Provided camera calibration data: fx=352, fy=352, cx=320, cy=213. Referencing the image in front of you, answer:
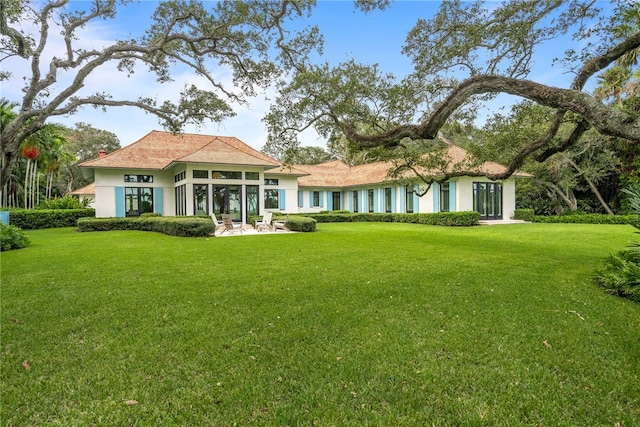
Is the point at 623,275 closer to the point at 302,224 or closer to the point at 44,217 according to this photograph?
the point at 302,224

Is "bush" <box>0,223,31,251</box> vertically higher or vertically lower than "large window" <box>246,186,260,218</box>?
lower

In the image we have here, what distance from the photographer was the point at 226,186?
20750 millimetres

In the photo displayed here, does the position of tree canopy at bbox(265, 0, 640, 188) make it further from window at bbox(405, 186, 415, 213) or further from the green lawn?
window at bbox(405, 186, 415, 213)

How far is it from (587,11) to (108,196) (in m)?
24.3

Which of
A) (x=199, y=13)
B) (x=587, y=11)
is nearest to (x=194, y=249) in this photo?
(x=199, y=13)

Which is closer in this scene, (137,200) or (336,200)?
(137,200)

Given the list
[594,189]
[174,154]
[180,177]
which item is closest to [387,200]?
[594,189]

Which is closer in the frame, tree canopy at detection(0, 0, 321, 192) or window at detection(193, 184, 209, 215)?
tree canopy at detection(0, 0, 321, 192)

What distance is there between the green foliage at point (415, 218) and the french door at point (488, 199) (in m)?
2.42

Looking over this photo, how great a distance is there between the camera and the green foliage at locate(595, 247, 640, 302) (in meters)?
5.44

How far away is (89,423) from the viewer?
2.50 m

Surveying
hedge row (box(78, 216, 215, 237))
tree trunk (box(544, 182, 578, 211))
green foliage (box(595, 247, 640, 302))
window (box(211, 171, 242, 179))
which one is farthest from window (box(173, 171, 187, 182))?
tree trunk (box(544, 182, 578, 211))

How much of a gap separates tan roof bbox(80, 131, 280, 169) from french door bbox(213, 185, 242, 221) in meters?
1.72

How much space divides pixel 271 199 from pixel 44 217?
45.2 ft
